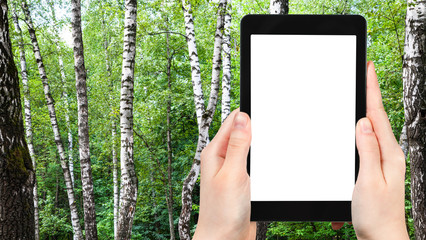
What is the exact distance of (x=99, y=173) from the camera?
26750 millimetres

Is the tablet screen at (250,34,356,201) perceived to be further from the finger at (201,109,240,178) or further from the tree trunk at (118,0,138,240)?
the tree trunk at (118,0,138,240)

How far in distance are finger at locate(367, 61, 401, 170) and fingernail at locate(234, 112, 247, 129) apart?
1.61 feet

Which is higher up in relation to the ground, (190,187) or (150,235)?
(190,187)

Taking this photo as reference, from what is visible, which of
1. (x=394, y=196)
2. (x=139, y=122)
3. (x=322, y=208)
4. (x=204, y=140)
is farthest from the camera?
(x=139, y=122)

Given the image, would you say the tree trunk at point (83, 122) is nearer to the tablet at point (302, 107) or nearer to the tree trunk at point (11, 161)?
the tree trunk at point (11, 161)

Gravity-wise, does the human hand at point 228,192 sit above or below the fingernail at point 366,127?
below

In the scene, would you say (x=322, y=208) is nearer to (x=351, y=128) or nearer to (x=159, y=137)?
(x=351, y=128)

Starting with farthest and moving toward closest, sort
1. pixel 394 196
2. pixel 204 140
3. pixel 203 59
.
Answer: pixel 203 59 < pixel 204 140 < pixel 394 196

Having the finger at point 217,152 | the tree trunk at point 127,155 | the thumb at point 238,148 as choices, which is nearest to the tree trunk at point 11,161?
the tree trunk at point 127,155

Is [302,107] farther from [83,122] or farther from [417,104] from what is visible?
[83,122]

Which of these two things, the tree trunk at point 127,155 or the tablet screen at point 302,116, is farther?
the tree trunk at point 127,155

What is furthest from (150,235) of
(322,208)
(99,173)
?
(322,208)

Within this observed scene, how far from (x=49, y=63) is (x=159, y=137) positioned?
8.58 m

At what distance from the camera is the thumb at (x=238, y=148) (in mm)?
1347
